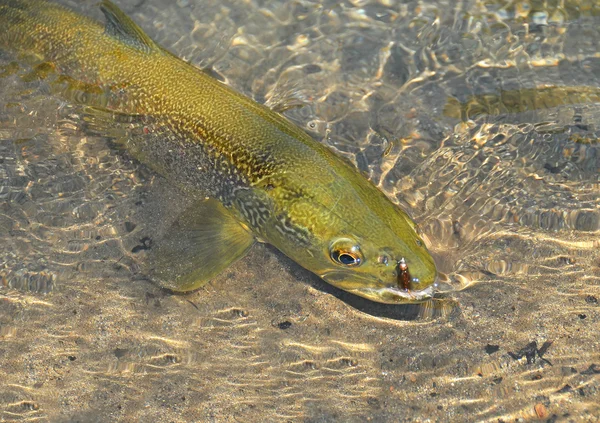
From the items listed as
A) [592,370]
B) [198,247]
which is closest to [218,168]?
[198,247]

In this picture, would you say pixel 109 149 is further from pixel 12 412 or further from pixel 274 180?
pixel 12 412

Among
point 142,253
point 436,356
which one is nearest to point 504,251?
point 436,356

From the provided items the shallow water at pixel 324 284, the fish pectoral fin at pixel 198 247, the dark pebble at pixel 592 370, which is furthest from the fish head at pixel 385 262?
the dark pebble at pixel 592 370

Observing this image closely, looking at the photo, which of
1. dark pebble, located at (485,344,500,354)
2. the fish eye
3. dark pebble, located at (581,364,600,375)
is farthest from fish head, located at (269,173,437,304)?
dark pebble, located at (581,364,600,375)

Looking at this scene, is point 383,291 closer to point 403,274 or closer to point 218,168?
point 403,274

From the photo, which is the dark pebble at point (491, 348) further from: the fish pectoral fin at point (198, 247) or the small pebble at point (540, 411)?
the fish pectoral fin at point (198, 247)
